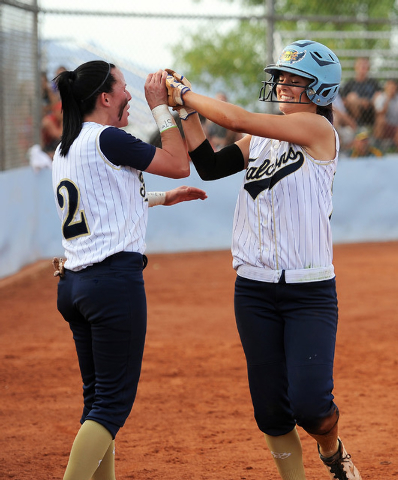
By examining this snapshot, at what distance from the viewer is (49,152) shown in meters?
10.8

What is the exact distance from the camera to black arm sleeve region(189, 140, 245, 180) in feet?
11.0

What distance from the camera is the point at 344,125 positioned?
1252cm

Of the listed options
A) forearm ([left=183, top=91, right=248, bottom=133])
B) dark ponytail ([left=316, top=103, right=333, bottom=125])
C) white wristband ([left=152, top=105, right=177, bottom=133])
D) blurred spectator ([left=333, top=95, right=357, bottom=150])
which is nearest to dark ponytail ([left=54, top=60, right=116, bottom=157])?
white wristband ([left=152, top=105, right=177, bottom=133])

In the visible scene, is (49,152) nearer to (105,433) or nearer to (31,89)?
(31,89)

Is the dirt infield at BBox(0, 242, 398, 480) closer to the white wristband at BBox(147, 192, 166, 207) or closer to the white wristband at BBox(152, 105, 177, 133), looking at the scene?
the white wristband at BBox(147, 192, 166, 207)

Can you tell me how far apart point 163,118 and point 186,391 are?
2.58m

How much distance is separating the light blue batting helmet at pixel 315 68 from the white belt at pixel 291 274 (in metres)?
0.75

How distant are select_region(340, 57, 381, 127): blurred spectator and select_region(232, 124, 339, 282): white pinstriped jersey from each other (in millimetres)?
9660

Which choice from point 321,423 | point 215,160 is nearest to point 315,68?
point 215,160

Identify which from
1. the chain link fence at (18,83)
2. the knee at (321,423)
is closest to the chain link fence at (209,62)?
the chain link fence at (18,83)

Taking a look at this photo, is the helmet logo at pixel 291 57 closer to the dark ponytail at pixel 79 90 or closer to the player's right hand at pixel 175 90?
the player's right hand at pixel 175 90

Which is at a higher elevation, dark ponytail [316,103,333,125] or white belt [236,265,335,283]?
dark ponytail [316,103,333,125]

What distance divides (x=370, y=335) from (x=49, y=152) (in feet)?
19.8

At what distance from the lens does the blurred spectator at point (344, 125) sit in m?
12.4
